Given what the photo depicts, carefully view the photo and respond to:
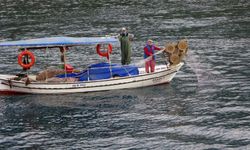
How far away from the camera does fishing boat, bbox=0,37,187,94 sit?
38.8 meters

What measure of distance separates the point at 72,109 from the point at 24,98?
4634mm

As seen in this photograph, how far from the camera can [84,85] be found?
38.9 meters

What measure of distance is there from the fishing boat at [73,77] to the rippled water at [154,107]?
602 mm

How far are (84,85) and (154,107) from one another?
6.02m

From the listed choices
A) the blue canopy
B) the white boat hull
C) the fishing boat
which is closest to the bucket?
the fishing boat

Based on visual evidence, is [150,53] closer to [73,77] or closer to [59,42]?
[73,77]

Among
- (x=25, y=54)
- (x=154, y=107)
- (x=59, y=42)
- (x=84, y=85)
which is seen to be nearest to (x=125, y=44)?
(x=84, y=85)

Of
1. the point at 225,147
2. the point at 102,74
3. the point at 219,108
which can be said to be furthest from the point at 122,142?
the point at 102,74

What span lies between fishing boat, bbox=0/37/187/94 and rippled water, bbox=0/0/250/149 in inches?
23.7

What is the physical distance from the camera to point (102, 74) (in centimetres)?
3956

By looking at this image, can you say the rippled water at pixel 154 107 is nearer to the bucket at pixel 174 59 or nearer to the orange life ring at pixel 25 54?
the bucket at pixel 174 59

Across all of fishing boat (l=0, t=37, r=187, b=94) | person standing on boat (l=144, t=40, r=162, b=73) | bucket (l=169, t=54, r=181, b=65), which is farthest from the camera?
bucket (l=169, t=54, r=181, b=65)

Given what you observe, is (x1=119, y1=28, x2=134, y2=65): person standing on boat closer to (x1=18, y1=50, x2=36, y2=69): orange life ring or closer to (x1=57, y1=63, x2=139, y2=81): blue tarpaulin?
(x1=57, y1=63, x2=139, y2=81): blue tarpaulin

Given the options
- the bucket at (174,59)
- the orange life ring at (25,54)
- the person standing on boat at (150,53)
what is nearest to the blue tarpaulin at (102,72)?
the person standing on boat at (150,53)
